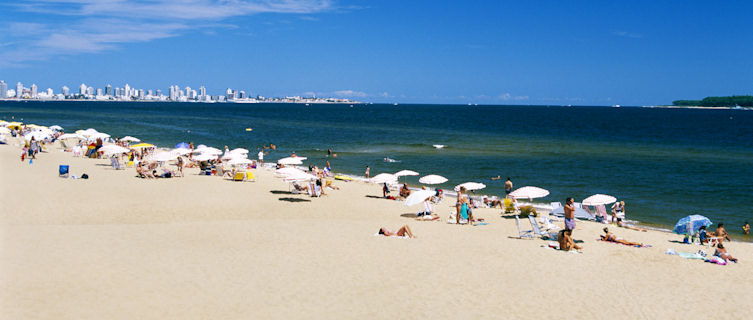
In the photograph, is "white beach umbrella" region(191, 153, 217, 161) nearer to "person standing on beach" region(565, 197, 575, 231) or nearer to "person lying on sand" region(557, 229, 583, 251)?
"person standing on beach" region(565, 197, 575, 231)

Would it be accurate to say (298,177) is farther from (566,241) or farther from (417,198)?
(566,241)

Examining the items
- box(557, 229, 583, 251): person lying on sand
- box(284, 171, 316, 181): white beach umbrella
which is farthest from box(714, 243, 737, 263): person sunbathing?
box(284, 171, 316, 181): white beach umbrella

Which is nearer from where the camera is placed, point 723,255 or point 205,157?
point 723,255

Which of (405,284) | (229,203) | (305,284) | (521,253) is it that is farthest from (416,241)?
(229,203)

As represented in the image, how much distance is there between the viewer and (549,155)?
157ft

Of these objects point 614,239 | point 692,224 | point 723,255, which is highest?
point 692,224

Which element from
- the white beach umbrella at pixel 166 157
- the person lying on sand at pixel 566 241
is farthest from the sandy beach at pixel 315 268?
the white beach umbrella at pixel 166 157

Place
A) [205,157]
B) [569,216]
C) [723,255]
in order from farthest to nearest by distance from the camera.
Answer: [205,157] → [569,216] → [723,255]

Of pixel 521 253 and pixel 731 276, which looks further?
pixel 521 253

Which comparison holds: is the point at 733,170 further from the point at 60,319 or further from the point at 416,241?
the point at 60,319

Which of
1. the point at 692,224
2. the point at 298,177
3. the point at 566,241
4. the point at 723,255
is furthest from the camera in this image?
the point at 298,177

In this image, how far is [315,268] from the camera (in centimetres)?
1277

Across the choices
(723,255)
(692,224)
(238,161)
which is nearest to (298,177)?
(238,161)

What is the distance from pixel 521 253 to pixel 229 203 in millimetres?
11490
